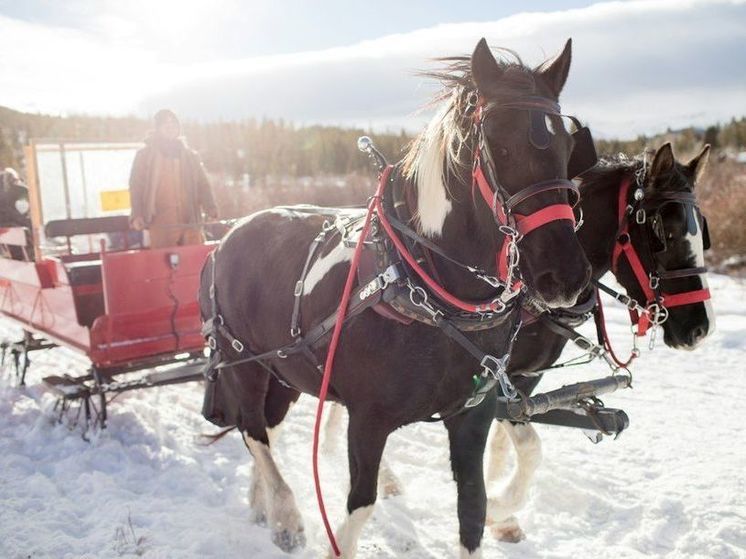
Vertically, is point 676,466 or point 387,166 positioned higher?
point 387,166

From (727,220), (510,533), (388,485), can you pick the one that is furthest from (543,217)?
(727,220)

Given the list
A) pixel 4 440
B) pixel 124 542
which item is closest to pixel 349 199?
pixel 4 440

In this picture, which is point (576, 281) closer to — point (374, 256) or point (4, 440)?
point (374, 256)

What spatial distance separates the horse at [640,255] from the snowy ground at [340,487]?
0.43 m

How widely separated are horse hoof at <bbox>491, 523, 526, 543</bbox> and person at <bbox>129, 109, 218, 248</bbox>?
341 cm

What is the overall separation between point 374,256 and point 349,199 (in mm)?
17797

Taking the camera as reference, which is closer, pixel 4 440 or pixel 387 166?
pixel 387 166

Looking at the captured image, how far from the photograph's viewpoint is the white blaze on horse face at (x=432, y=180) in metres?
2.53

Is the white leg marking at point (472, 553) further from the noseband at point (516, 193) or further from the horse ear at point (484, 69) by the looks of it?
the horse ear at point (484, 69)

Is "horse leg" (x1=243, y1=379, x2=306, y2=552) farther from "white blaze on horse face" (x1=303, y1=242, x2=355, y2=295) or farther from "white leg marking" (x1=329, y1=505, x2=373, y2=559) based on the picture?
"white blaze on horse face" (x1=303, y1=242, x2=355, y2=295)

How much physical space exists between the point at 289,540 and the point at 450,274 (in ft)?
6.13

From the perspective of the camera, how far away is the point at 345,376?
2.83m

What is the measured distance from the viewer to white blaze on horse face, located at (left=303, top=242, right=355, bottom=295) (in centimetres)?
296

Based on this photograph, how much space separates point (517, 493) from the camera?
12.4ft
